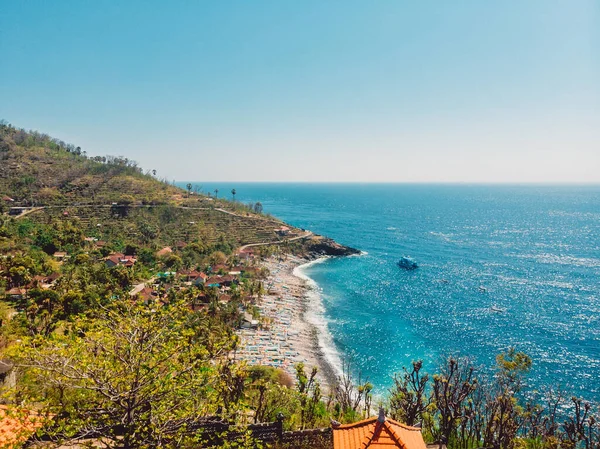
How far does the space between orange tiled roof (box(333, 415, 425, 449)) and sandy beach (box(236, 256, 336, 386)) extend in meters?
16.2

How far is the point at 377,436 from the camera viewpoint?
12.6 meters

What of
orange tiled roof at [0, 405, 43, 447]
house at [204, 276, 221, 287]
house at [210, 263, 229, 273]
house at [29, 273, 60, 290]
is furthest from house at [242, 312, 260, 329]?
orange tiled roof at [0, 405, 43, 447]

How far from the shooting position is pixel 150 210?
4003 inches

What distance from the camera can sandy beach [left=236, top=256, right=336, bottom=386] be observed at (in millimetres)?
42000

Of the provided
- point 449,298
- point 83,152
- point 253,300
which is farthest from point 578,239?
point 83,152

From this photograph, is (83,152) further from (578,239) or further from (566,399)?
(578,239)

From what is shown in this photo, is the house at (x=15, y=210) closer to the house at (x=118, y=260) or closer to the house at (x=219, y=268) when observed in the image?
the house at (x=118, y=260)

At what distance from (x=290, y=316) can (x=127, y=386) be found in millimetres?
46339

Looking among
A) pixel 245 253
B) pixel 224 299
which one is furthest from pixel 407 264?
pixel 224 299

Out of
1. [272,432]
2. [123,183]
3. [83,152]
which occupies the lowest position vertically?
[272,432]

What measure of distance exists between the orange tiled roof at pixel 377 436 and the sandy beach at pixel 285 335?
1618cm

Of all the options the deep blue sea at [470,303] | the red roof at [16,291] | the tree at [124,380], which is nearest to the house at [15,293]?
the red roof at [16,291]

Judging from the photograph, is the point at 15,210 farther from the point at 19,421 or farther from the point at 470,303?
the point at 470,303

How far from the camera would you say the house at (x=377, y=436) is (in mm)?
12383
